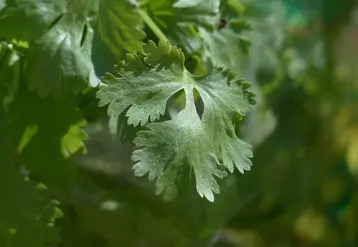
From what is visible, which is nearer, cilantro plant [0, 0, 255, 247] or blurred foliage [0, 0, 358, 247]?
cilantro plant [0, 0, 255, 247]

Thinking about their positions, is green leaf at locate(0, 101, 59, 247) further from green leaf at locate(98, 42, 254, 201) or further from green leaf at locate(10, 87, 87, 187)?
green leaf at locate(98, 42, 254, 201)

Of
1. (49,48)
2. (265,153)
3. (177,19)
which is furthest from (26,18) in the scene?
(265,153)

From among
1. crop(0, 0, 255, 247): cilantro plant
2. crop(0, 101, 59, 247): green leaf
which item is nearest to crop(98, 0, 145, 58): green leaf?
crop(0, 0, 255, 247): cilantro plant

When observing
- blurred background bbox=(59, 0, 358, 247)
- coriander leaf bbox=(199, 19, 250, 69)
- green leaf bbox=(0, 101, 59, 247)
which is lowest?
blurred background bbox=(59, 0, 358, 247)

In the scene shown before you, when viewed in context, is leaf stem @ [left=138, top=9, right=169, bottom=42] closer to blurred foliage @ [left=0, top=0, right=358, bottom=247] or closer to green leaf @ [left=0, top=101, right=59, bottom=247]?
blurred foliage @ [left=0, top=0, right=358, bottom=247]

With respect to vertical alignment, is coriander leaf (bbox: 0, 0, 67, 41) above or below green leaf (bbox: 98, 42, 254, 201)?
above

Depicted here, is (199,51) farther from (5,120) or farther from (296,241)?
(296,241)

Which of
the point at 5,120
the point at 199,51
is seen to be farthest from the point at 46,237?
the point at 199,51
